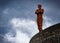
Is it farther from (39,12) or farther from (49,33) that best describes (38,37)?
(39,12)

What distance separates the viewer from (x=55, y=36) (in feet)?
43.5

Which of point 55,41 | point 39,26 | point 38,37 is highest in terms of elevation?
point 39,26

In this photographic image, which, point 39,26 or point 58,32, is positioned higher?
point 39,26

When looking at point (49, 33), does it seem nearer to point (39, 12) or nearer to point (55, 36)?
point (55, 36)

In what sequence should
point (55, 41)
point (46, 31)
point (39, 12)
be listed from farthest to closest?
point (39, 12) → point (46, 31) → point (55, 41)

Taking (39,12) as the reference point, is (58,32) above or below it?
below

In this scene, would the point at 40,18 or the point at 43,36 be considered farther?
the point at 40,18

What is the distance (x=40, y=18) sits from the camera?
2372 cm

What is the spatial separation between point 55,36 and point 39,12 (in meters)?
10.1

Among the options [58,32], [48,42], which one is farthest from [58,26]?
[48,42]

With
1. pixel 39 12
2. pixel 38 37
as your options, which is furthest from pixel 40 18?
pixel 38 37

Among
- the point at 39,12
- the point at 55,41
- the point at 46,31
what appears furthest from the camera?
the point at 39,12

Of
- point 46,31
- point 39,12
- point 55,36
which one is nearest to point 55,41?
point 55,36

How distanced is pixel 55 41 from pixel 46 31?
122 cm
